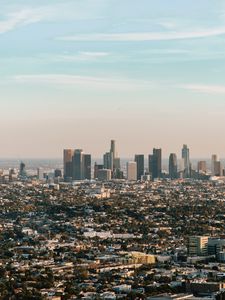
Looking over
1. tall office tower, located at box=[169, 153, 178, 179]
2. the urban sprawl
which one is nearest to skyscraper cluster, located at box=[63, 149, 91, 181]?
the urban sprawl

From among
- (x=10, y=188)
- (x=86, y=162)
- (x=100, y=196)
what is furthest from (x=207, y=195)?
(x=86, y=162)

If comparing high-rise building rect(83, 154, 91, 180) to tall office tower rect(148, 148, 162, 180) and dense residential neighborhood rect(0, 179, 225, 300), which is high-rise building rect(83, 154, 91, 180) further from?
dense residential neighborhood rect(0, 179, 225, 300)

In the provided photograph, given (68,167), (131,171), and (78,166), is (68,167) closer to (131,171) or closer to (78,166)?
(78,166)

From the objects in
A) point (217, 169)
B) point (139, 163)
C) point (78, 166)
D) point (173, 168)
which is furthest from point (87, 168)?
point (217, 169)

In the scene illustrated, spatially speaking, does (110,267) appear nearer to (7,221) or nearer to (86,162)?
(7,221)

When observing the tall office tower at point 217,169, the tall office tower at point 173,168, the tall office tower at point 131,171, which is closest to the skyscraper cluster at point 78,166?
the tall office tower at point 131,171
